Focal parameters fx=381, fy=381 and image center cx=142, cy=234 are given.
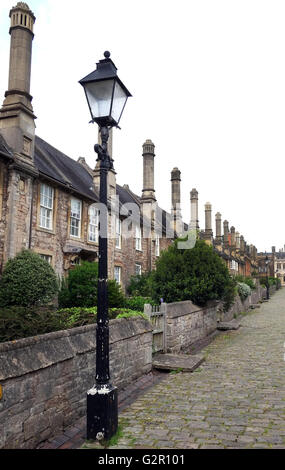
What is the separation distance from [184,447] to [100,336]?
1755 mm

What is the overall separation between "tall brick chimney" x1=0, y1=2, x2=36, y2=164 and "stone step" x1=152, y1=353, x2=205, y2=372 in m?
9.43

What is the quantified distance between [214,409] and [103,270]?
322 cm

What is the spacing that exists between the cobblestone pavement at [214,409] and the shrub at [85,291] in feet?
17.2

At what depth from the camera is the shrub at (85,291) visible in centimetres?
1507

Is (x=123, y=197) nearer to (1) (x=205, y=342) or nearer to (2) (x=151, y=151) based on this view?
(2) (x=151, y=151)

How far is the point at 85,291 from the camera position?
15.3 m

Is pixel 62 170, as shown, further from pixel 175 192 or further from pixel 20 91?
pixel 175 192

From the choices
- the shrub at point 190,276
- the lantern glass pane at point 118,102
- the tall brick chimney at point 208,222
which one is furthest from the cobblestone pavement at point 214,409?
the tall brick chimney at point 208,222

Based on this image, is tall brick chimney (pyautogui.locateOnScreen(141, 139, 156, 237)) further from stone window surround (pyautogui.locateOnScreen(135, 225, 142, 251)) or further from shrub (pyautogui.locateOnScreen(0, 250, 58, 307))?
shrub (pyautogui.locateOnScreen(0, 250, 58, 307))

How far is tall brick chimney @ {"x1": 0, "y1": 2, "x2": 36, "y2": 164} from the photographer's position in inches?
591

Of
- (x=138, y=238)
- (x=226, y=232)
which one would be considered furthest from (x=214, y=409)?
(x=226, y=232)

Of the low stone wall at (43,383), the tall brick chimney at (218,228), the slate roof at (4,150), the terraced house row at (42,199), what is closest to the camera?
the low stone wall at (43,383)

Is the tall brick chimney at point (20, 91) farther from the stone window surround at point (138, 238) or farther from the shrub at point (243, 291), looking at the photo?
the shrub at point (243, 291)

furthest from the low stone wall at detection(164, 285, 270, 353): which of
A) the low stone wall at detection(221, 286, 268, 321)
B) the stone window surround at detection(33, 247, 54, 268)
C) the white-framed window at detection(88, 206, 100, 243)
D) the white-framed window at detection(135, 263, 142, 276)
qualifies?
the white-framed window at detection(135, 263, 142, 276)
